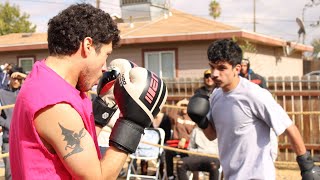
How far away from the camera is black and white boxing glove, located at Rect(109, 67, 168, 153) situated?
76.2 inches

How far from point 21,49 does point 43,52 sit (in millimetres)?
752

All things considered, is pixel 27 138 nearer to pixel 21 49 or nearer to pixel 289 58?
pixel 21 49

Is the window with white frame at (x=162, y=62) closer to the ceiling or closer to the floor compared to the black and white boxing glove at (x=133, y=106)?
closer to the floor

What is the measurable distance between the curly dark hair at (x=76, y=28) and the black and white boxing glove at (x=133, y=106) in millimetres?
200

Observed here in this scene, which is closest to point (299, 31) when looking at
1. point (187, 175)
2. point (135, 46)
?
point (135, 46)

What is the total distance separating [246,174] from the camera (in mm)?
3299

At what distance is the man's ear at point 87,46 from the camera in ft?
6.00

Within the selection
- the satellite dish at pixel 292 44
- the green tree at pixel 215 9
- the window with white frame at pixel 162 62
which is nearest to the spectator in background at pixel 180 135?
the window with white frame at pixel 162 62

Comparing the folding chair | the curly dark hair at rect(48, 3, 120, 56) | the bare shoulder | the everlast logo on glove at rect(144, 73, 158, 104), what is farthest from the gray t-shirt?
the folding chair

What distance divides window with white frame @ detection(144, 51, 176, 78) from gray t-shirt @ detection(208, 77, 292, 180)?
1136 cm

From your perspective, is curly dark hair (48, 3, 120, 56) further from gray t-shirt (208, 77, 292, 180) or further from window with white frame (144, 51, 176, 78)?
window with white frame (144, 51, 176, 78)

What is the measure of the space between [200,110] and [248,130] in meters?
0.44

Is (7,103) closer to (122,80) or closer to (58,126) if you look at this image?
(122,80)

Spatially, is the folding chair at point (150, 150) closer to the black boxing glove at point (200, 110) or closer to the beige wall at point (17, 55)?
the black boxing glove at point (200, 110)
